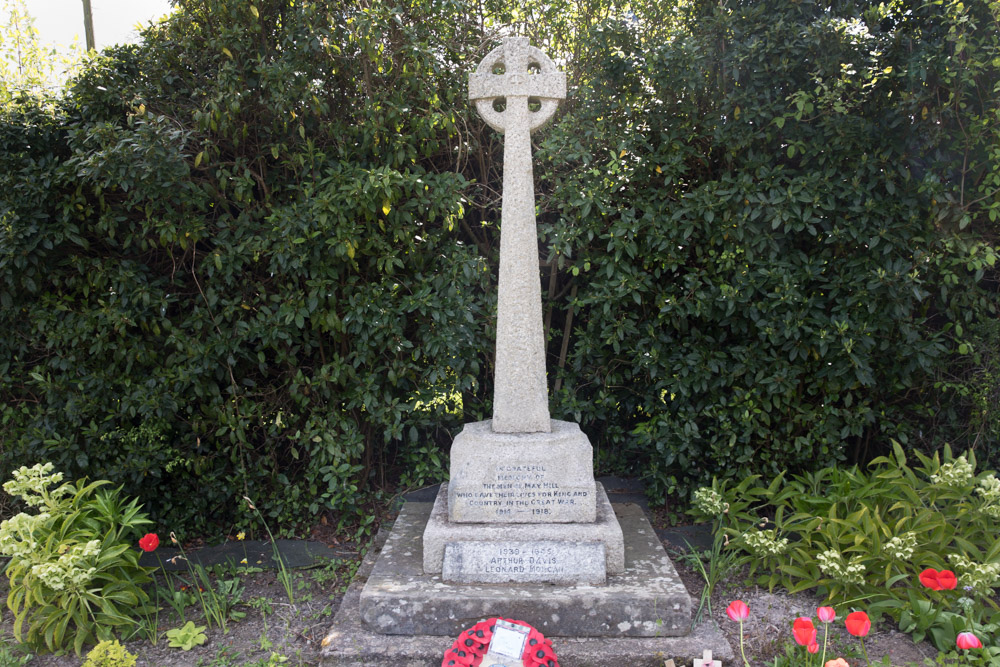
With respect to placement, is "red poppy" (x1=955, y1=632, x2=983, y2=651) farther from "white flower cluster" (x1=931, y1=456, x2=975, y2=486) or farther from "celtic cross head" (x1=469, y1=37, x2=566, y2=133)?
"celtic cross head" (x1=469, y1=37, x2=566, y2=133)

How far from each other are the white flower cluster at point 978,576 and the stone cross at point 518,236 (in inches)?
82.9

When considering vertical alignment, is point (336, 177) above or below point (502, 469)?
above

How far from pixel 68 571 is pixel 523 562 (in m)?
2.24

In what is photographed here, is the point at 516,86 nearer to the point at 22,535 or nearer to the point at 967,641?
the point at 967,641

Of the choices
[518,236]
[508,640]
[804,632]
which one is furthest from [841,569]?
[518,236]

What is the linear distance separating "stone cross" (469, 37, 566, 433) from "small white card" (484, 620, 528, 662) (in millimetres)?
1029

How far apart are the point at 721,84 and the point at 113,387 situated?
440 centimetres

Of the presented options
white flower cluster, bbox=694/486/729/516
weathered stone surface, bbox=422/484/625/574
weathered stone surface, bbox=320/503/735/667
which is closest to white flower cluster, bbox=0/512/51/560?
weathered stone surface, bbox=320/503/735/667

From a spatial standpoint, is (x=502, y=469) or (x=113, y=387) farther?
(x=113, y=387)

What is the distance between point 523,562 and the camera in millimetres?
3541

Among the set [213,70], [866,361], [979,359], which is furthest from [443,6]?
[979,359]

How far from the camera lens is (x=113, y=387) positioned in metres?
4.43

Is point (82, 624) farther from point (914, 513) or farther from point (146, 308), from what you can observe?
point (914, 513)

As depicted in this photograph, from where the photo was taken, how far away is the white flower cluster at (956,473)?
3.64 m
